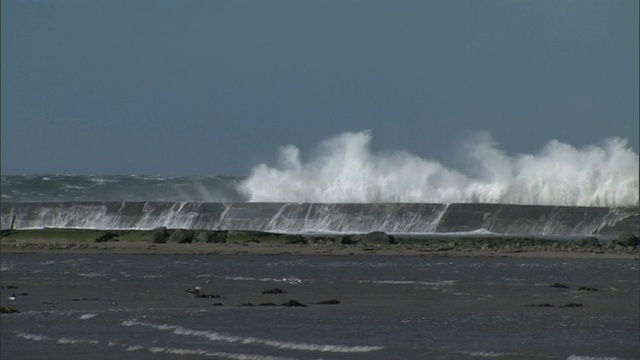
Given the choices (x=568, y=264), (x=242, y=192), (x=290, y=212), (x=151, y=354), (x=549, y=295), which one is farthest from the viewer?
(x=242, y=192)

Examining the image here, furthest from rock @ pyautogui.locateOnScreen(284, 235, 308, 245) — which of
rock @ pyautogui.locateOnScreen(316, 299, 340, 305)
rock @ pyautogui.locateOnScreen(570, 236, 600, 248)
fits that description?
rock @ pyautogui.locateOnScreen(316, 299, 340, 305)

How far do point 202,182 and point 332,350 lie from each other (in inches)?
2610

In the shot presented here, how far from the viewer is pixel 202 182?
80.9 meters

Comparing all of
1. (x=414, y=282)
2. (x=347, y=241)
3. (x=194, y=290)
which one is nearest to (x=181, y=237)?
(x=347, y=241)

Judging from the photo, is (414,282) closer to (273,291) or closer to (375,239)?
(273,291)

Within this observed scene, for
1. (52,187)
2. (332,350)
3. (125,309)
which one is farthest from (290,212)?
(332,350)

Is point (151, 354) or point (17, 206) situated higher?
point (17, 206)

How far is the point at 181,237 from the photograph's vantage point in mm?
42812

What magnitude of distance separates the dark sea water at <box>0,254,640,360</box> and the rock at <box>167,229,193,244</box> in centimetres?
1061

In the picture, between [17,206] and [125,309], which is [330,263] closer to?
[125,309]

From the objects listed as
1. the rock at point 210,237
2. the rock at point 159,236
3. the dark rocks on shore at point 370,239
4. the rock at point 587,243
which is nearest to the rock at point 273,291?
the rock at point 587,243

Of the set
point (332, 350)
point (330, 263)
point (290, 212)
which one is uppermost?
point (290, 212)

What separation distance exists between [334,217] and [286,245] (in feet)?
45.3

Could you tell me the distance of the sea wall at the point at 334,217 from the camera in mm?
48594
